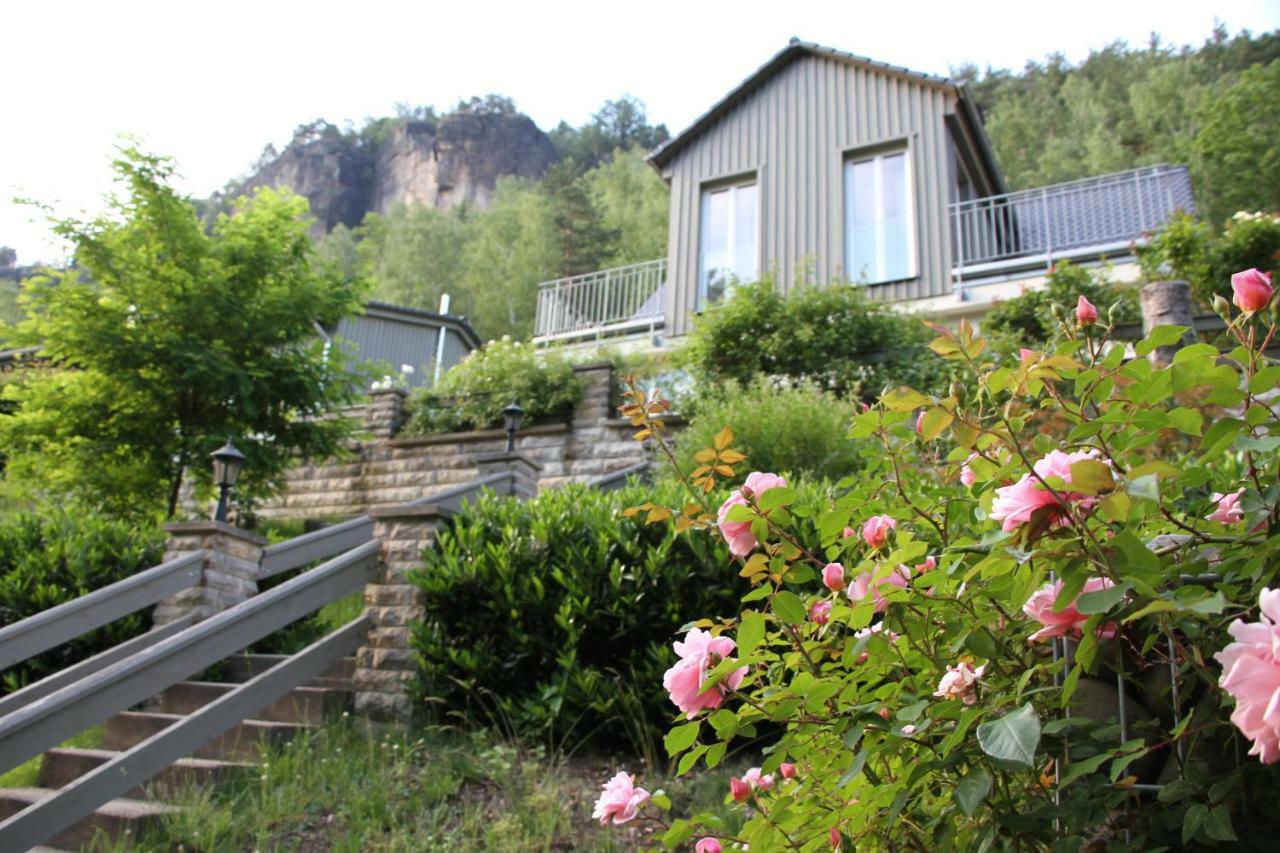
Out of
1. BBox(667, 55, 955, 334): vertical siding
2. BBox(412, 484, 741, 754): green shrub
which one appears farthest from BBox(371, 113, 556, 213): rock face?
BBox(412, 484, 741, 754): green shrub

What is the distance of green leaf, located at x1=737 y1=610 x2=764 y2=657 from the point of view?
→ 139cm

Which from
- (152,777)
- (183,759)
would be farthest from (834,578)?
(183,759)

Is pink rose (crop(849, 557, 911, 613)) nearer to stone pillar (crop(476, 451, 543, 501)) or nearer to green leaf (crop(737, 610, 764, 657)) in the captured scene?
green leaf (crop(737, 610, 764, 657))

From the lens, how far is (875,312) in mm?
9844

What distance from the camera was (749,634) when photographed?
1.40 meters

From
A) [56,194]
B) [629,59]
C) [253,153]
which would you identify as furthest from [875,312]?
[253,153]

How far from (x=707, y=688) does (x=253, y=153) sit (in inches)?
2801

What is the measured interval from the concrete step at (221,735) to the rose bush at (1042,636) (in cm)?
378

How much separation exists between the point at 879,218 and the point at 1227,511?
39.0 ft

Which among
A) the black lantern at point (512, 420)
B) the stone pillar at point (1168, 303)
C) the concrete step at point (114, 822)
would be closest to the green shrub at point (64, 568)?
the concrete step at point (114, 822)

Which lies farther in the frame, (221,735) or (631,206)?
(631,206)

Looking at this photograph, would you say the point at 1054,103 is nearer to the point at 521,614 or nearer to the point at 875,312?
the point at 875,312

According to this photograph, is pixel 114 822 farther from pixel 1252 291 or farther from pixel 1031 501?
pixel 1252 291

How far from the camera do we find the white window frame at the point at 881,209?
12188 millimetres
